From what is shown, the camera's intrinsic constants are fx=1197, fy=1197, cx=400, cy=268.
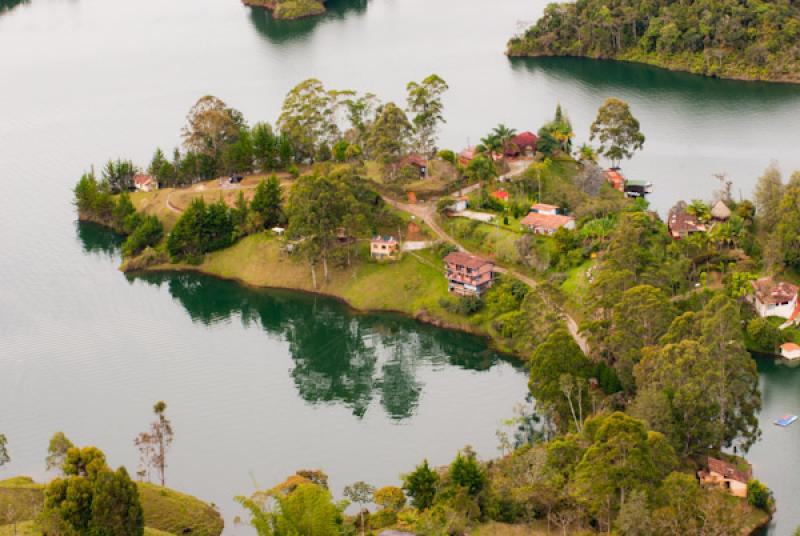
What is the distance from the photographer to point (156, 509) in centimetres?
7219

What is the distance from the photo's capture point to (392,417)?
8500cm

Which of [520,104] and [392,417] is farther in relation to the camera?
[520,104]

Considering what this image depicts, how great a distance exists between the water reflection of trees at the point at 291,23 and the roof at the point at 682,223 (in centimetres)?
8625

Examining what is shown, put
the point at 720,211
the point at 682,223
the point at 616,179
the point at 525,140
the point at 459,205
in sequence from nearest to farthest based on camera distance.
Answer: the point at 720,211 < the point at 682,223 < the point at 459,205 < the point at 616,179 < the point at 525,140

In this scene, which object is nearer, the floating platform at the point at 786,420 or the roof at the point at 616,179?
the floating platform at the point at 786,420

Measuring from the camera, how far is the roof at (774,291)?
91250 mm

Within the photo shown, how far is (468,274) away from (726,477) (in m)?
32.6

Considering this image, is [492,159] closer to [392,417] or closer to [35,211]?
[392,417]

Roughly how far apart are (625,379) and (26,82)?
113 m

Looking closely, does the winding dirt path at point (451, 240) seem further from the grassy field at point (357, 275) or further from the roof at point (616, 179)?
the roof at point (616, 179)

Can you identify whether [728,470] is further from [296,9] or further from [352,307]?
[296,9]

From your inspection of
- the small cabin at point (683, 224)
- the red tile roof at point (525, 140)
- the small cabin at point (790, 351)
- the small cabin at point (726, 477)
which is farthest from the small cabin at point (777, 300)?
the red tile roof at point (525, 140)

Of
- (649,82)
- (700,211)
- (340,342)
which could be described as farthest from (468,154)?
(649,82)

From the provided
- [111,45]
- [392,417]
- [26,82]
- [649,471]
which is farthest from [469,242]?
[111,45]
